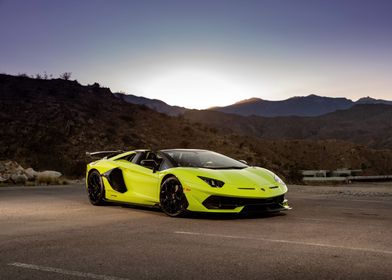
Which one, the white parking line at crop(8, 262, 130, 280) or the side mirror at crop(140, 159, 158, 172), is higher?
the side mirror at crop(140, 159, 158, 172)

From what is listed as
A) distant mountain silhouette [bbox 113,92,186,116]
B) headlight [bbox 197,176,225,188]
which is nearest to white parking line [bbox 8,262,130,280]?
headlight [bbox 197,176,225,188]

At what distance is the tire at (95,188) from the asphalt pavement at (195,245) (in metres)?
0.84

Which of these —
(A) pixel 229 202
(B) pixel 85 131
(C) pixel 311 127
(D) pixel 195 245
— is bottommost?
(D) pixel 195 245

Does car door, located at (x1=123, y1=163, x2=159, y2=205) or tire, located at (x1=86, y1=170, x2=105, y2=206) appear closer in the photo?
car door, located at (x1=123, y1=163, x2=159, y2=205)

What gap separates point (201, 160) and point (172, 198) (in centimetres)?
117

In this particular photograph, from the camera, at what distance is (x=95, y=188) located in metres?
13.0

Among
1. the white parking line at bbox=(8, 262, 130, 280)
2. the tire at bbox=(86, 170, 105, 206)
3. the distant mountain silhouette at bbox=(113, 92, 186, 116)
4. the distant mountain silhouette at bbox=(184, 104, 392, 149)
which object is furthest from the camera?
the distant mountain silhouette at bbox=(113, 92, 186, 116)

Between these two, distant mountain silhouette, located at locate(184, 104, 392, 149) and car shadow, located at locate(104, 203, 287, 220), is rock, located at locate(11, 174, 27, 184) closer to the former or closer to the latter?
car shadow, located at locate(104, 203, 287, 220)

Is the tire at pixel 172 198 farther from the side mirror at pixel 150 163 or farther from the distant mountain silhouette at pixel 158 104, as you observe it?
the distant mountain silhouette at pixel 158 104

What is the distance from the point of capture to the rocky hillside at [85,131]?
39500 millimetres

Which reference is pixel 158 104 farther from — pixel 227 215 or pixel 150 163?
pixel 227 215

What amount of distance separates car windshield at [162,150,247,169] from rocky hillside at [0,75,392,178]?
70.6ft

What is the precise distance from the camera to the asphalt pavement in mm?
5734

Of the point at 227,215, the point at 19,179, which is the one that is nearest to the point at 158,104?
the point at 19,179
